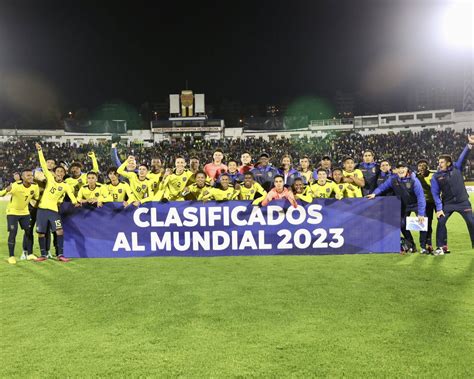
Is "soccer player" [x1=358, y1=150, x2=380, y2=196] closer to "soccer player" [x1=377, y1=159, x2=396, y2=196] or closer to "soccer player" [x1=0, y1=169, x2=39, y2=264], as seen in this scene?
"soccer player" [x1=377, y1=159, x2=396, y2=196]

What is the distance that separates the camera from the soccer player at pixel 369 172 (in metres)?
8.69

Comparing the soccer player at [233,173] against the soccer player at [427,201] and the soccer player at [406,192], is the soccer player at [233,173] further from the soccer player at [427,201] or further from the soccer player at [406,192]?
the soccer player at [427,201]

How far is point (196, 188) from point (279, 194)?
1757 millimetres

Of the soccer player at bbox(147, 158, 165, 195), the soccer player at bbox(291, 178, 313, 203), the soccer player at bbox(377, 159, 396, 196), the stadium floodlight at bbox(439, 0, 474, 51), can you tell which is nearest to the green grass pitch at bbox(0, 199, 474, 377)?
the soccer player at bbox(291, 178, 313, 203)

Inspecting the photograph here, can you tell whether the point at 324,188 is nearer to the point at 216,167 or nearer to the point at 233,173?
the point at 233,173

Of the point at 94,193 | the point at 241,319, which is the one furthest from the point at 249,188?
the point at 241,319

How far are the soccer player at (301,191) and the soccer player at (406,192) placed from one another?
1.18m

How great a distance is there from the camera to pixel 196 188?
8461mm

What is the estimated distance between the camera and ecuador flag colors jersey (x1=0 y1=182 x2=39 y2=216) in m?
7.75

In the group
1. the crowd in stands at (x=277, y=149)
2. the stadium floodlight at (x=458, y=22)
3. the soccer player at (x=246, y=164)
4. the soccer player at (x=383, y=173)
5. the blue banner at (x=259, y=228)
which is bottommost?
the blue banner at (x=259, y=228)

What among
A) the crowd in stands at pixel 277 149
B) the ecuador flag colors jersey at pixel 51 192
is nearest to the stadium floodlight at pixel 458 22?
the crowd in stands at pixel 277 149

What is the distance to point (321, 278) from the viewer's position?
6.26m

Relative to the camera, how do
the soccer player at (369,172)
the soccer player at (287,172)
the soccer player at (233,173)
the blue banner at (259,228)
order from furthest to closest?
the soccer player at (287,172), the soccer player at (233,173), the soccer player at (369,172), the blue banner at (259,228)

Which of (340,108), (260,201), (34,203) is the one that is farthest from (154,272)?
(340,108)
